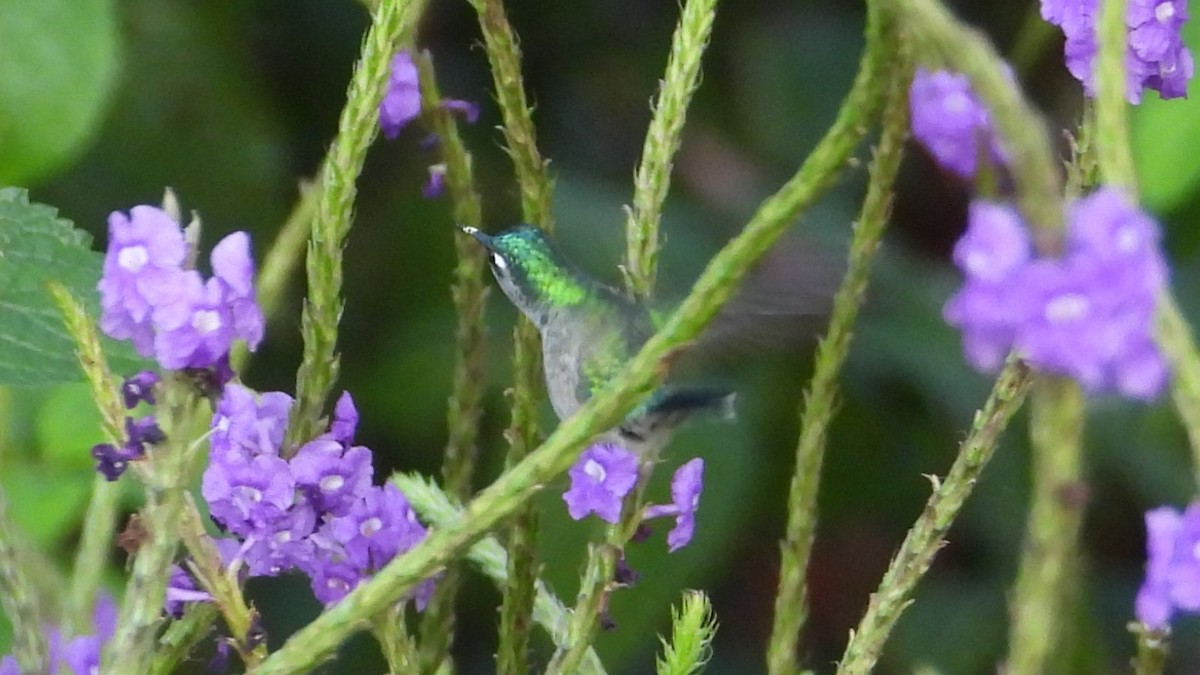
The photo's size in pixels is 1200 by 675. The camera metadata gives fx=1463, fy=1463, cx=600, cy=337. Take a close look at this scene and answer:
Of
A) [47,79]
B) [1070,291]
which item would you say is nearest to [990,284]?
[1070,291]

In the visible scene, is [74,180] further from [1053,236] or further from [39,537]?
[1053,236]

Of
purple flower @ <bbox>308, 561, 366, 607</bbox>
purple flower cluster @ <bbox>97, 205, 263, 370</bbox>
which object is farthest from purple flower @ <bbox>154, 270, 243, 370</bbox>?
purple flower @ <bbox>308, 561, 366, 607</bbox>

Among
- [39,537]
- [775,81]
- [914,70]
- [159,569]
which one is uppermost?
[775,81]

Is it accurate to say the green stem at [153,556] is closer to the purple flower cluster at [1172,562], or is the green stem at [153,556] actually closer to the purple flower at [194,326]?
the purple flower at [194,326]

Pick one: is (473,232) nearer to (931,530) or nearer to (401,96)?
(401,96)

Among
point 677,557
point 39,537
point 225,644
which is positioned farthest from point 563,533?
point 225,644
